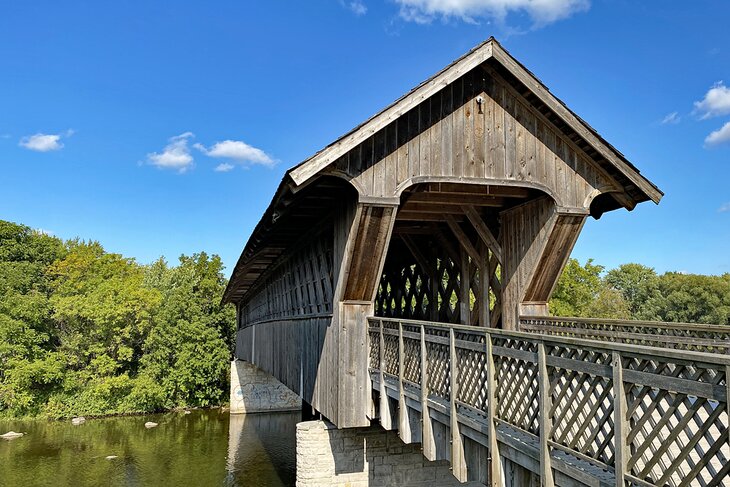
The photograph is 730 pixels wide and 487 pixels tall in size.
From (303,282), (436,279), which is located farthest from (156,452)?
(436,279)

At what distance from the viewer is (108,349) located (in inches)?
1110

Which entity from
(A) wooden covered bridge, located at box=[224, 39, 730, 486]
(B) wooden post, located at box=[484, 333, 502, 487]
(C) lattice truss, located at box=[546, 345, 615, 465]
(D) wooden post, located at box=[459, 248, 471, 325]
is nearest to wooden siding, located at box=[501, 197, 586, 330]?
(A) wooden covered bridge, located at box=[224, 39, 730, 486]

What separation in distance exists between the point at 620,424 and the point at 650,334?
3.88 meters

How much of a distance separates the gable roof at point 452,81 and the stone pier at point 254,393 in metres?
21.4

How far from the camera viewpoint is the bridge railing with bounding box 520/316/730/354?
6.30 metres

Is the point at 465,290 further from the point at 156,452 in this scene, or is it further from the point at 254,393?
the point at 254,393

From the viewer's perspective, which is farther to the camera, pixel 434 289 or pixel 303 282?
pixel 434 289

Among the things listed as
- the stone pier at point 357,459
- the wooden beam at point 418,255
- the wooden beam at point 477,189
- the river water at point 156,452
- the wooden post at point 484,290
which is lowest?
the river water at point 156,452

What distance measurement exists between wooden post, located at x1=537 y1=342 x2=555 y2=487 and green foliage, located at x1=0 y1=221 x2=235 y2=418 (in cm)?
2569

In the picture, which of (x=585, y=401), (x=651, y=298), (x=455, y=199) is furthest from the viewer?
(x=651, y=298)

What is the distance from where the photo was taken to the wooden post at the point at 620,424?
11.0 ft

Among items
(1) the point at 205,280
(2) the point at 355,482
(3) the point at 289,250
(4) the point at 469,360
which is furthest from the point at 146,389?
(4) the point at 469,360

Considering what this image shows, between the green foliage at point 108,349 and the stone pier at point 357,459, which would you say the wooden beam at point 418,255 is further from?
the green foliage at point 108,349

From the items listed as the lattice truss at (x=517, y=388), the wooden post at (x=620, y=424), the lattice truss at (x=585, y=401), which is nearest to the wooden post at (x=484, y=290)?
the lattice truss at (x=517, y=388)
